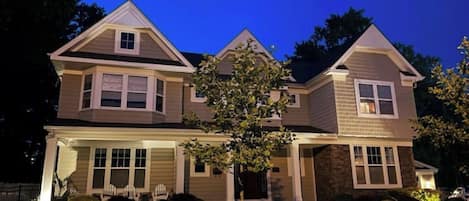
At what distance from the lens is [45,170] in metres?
11.3

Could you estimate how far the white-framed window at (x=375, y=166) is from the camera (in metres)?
14.8

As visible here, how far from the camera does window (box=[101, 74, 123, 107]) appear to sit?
13.5 meters

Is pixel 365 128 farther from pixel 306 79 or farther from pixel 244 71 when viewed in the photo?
pixel 244 71

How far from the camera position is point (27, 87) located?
21484 millimetres

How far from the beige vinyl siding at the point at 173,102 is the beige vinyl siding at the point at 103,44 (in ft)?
8.36

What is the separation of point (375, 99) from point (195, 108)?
24.3ft

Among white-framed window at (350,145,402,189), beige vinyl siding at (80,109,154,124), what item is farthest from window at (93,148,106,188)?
white-framed window at (350,145,402,189)

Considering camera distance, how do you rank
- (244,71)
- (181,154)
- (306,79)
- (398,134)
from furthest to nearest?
(306,79), (398,134), (181,154), (244,71)

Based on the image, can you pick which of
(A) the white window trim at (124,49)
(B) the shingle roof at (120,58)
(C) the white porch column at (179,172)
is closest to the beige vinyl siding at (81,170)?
(B) the shingle roof at (120,58)

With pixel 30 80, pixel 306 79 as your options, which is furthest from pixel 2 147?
pixel 306 79

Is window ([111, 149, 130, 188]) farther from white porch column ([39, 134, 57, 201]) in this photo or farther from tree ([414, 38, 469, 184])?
tree ([414, 38, 469, 184])

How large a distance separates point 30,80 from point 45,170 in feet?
39.9

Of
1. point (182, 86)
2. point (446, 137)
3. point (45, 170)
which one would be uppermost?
point (182, 86)

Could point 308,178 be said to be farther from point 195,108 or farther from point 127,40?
point 127,40
